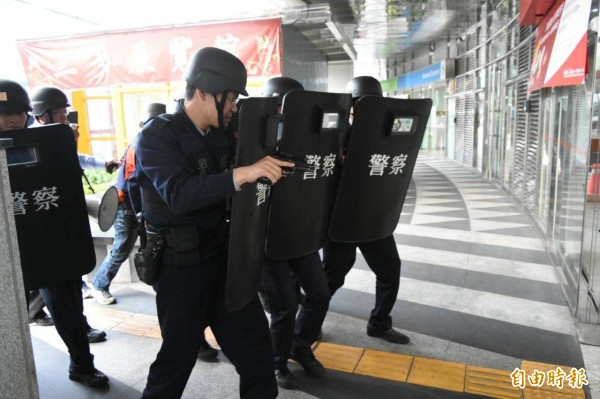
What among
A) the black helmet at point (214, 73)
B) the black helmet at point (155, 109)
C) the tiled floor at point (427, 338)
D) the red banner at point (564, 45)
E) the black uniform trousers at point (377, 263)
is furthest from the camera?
the black helmet at point (155, 109)

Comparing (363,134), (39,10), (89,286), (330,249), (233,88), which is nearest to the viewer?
(233,88)

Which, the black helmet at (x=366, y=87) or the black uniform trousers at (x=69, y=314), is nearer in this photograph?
the black uniform trousers at (x=69, y=314)

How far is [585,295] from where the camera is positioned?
3.14m

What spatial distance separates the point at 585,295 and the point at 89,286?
3.79 m

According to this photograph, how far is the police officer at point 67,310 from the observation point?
2.39m

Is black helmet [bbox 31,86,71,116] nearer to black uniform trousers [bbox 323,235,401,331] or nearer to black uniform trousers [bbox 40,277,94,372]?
black uniform trousers [bbox 40,277,94,372]

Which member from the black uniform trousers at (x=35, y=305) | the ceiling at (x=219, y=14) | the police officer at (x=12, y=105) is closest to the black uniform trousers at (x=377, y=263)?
the police officer at (x=12, y=105)

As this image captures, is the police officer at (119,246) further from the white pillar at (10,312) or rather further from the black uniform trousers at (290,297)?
the white pillar at (10,312)

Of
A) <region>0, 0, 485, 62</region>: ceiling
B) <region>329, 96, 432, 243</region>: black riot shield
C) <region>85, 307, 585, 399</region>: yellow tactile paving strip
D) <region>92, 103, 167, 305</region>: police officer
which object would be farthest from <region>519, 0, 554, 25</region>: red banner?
<region>92, 103, 167, 305</region>: police officer

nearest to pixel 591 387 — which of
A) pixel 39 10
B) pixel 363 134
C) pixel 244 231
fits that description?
pixel 363 134

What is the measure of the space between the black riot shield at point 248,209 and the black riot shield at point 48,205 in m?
0.95

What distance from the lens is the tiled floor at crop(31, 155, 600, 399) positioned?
8.28 ft

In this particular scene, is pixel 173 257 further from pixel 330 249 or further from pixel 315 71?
pixel 315 71

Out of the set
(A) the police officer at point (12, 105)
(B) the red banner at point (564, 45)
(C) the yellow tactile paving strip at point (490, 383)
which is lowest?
(C) the yellow tactile paving strip at point (490, 383)
